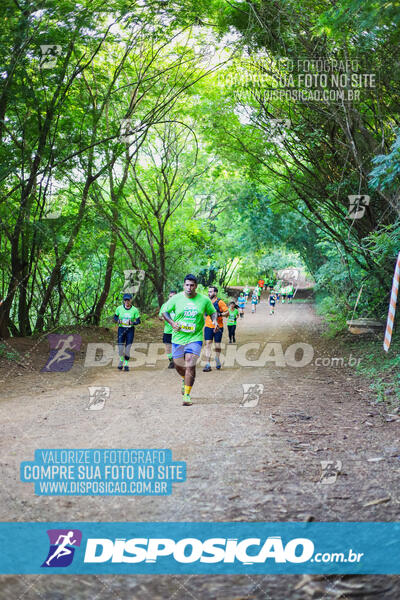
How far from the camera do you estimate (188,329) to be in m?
8.76

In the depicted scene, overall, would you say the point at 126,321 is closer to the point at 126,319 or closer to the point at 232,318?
the point at 126,319

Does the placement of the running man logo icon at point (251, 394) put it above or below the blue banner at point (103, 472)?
below

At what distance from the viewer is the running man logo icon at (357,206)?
14.5 meters

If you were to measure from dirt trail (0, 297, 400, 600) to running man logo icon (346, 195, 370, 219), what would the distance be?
4.98 meters

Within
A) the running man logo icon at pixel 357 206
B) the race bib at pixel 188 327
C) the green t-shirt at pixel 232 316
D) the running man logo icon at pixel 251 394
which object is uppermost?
the running man logo icon at pixel 357 206

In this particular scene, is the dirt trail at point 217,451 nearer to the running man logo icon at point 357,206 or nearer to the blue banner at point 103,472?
the blue banner at point 103,472

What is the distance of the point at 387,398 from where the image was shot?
31.9 ft

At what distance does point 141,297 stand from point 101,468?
21.8 meters

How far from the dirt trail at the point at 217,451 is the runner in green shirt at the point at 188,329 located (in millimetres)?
594

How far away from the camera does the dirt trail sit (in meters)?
3.56

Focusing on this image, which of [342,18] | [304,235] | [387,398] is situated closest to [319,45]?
[342,18]

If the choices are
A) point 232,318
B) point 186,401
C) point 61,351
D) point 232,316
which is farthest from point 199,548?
point 232,318

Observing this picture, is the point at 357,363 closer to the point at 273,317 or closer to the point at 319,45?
the point at 319,45

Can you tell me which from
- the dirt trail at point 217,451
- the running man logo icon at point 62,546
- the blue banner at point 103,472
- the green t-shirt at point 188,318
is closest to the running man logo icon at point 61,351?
the dirt trail at point 217,451
